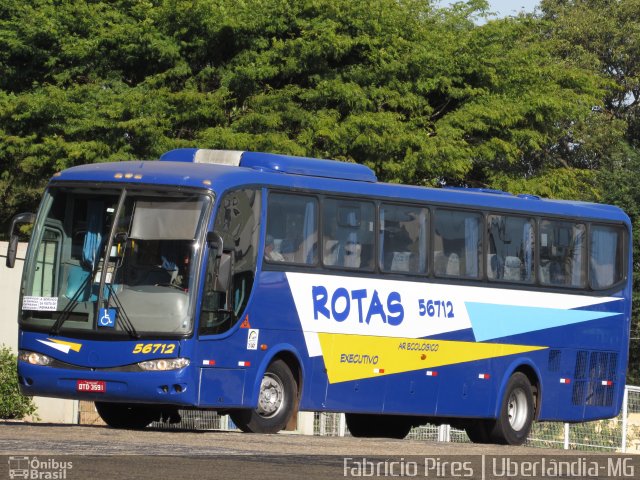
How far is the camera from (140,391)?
15.9 m

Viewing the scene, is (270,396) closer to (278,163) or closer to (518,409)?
(278,163)

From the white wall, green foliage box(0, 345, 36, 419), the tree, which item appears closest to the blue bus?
green foliage box(0, 345, 36, 419)

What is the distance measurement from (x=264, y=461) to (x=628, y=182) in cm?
3455

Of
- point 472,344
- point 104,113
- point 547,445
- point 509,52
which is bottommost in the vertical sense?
point 547,445

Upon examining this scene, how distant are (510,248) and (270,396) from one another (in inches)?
177

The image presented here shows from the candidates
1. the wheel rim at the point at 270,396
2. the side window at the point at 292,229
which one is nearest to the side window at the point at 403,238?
the side window at the point at 292,229

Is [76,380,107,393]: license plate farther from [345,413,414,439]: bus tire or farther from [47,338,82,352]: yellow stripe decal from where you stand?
[345,413,414,439]: bus tire

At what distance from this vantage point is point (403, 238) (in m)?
18.8

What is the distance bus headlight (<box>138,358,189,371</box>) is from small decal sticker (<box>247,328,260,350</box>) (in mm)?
988

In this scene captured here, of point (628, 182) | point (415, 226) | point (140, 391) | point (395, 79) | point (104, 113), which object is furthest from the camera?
point (628, 182)

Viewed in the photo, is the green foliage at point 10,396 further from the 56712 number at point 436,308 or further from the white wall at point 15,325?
the 56712 number at point 436,308

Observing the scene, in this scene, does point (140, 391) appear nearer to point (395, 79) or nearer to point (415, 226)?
point (415, 226)

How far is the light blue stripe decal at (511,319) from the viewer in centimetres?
1955

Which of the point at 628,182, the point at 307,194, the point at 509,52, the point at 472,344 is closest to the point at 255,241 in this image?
the point at 307,194
